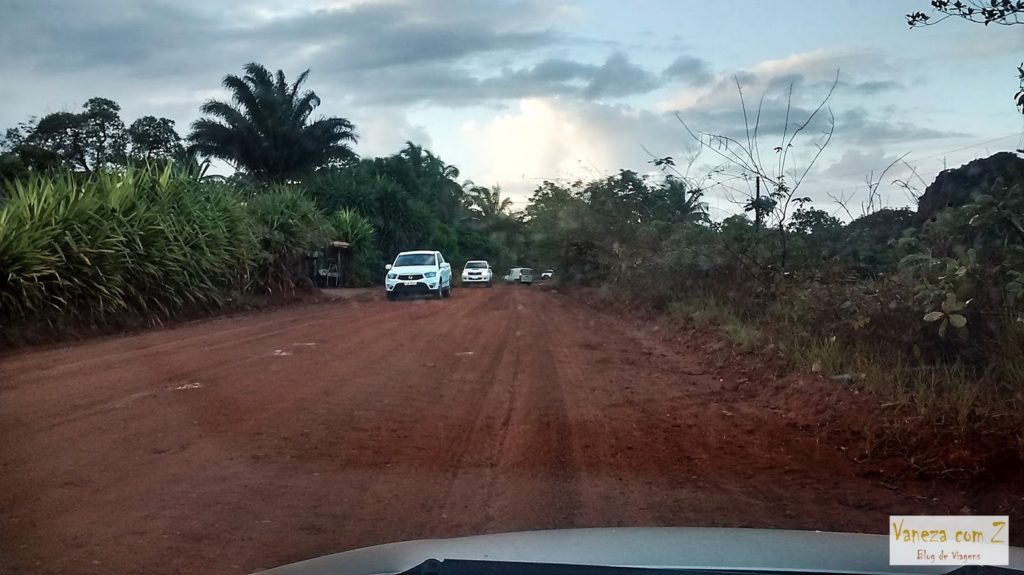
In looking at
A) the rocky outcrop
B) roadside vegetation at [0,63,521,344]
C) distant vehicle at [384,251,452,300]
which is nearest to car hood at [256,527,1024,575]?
the rocky outcrop

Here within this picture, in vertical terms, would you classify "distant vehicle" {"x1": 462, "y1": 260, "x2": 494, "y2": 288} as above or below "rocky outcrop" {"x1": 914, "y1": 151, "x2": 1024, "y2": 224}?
below

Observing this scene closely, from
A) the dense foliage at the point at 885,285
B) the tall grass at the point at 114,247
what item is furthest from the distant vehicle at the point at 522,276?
the tall grass at the point at 114,247

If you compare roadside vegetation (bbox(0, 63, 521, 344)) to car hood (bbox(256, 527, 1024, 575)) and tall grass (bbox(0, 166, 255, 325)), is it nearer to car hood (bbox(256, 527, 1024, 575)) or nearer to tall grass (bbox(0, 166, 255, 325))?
tall grass (bbox(0, 166, 255, 325))

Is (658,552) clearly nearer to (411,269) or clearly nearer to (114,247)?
(114,247)

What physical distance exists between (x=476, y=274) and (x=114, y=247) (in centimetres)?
3084

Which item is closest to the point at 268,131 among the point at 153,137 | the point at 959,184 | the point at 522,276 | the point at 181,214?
the point at 153,137

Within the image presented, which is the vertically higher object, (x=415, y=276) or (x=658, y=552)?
(x=415, y=276)

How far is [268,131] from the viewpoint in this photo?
49062 mm

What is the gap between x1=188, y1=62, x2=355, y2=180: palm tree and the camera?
160ft

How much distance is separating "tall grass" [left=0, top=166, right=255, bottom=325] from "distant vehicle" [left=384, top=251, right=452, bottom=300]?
24.3ft

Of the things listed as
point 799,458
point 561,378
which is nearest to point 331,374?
point 561,378

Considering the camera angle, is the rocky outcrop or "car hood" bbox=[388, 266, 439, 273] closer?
the rocky outcrop

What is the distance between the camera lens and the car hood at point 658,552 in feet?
9.81

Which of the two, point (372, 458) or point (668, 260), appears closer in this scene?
point (372, 458)
